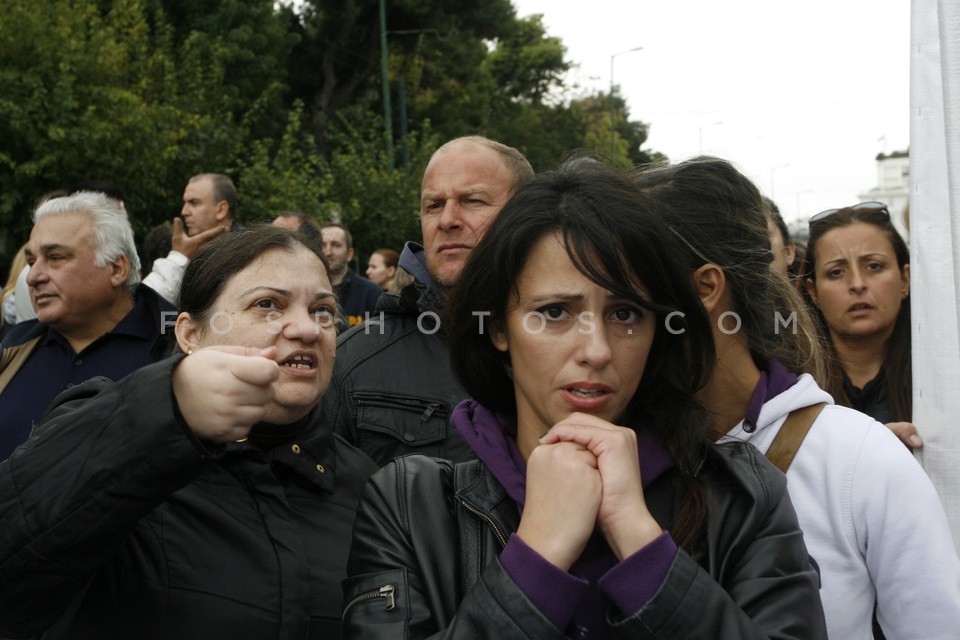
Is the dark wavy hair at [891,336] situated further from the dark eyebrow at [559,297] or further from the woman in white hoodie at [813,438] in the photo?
the dark eyebrow at [559,297]

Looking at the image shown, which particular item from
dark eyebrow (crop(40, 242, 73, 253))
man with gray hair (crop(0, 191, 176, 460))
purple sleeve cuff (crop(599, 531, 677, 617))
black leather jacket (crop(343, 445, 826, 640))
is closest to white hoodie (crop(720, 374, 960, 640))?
black leather jacket (crop(343, 445, 826, 640))

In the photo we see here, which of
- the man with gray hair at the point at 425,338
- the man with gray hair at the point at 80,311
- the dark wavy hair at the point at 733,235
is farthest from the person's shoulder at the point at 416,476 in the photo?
the man with gray hair at the point at 80,311

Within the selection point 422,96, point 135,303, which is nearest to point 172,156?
point 135,303

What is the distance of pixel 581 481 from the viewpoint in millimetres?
1810

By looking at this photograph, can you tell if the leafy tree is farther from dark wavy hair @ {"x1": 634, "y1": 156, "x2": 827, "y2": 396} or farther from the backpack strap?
the backpack strap

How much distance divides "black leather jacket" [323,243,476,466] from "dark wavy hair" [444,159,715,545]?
119 centimetres

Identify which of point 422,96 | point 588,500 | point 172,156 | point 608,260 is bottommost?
point 588,500

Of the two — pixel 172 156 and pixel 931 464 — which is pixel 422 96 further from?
pixel 931 464

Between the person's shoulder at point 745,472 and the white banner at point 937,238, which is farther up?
the white banner at point 937,238

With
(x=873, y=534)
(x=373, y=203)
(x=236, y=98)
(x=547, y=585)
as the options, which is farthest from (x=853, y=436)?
(x=236, y=98)

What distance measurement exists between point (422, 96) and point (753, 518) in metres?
33.6

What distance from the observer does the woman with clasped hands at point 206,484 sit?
6.01 feet

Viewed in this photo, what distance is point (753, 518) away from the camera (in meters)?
1.91

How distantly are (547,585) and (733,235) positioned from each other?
4.22 feet
